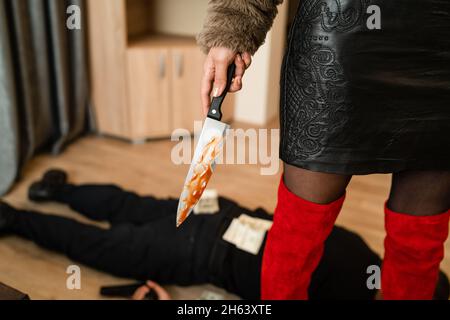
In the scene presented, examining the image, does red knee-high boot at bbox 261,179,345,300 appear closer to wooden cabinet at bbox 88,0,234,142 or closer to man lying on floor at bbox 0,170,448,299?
man lying on floor at bbox 0,170,448,299

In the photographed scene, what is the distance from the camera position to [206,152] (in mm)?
746

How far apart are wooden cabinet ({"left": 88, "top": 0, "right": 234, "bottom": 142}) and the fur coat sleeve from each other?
4.72ft

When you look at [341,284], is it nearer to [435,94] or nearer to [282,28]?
[435,94]

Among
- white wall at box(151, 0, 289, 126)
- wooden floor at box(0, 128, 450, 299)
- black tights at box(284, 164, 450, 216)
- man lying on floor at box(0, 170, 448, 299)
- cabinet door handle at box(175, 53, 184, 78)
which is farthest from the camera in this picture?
white wall at box(151, 0, 289, 126)

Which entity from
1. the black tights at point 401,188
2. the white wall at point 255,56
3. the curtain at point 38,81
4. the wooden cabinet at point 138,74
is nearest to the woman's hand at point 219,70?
the black tights at point 401,188

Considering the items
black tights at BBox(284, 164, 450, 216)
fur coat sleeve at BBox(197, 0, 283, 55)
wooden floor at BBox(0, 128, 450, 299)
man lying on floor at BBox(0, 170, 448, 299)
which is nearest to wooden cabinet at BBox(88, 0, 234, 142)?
wooden floor at BBox(0, 128, 450, 299)

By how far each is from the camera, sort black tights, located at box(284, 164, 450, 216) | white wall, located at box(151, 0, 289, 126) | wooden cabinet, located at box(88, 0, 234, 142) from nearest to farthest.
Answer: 1. black tights, located at box(284, 164, 450, 216)
2. wooden cabinet, located at box(88, 0, 234, 142)
3. white wall, located at box(151, 0, 289, 126)

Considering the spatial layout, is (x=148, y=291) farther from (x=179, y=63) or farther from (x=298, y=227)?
(x=179, y=63)

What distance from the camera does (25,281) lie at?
1.29 metres

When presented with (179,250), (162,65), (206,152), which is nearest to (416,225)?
(206,152)

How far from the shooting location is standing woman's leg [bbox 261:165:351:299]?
2.65ft

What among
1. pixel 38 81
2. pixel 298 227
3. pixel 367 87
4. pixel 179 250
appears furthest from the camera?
pixel 38 81

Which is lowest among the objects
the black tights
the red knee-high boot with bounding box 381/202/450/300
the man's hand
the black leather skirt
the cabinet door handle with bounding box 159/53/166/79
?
the man's hand

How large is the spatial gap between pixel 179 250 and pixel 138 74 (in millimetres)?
1251
